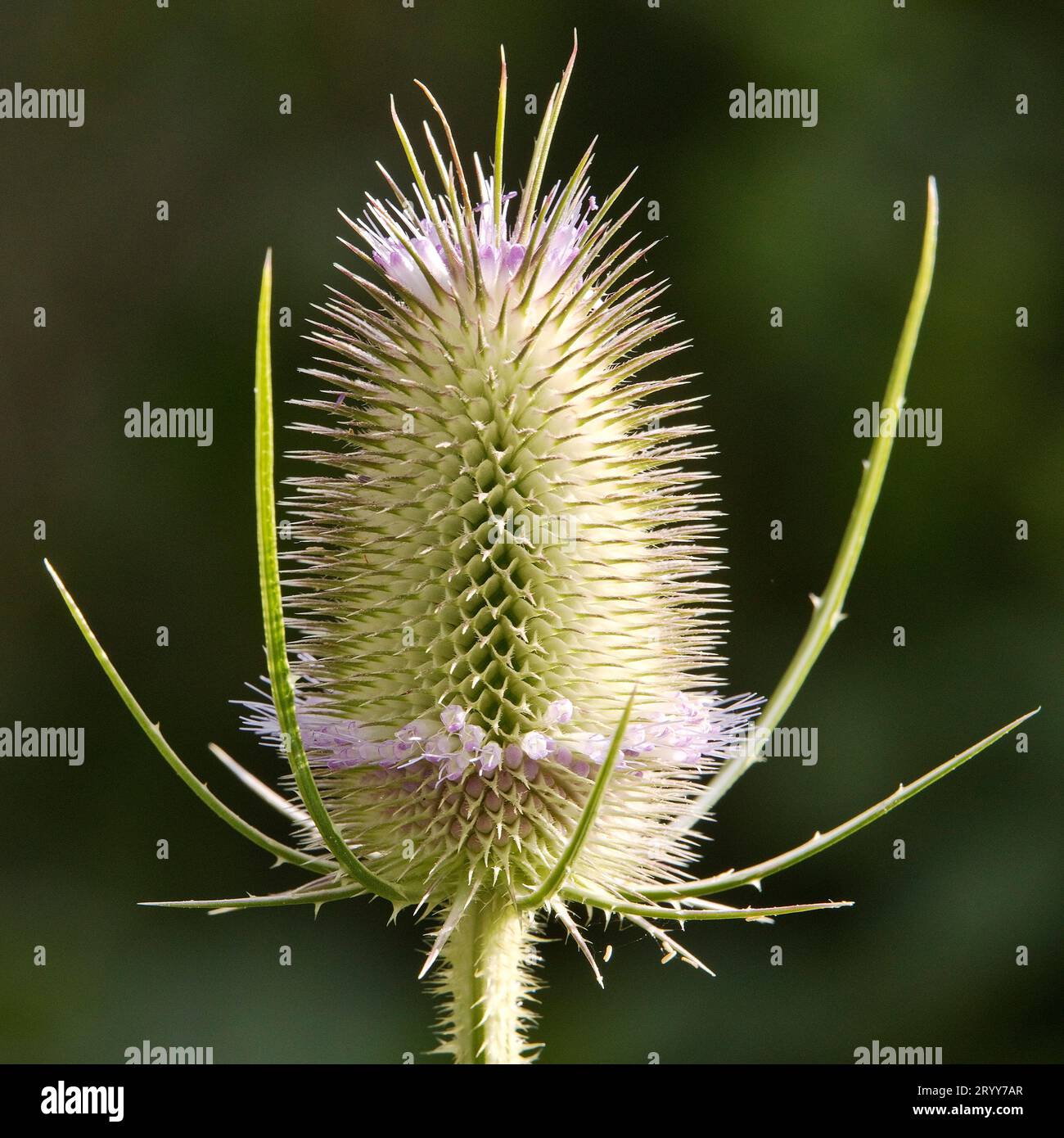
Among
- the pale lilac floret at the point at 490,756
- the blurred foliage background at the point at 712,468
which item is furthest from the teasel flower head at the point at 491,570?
the blurred foliage background at the point at 712,468

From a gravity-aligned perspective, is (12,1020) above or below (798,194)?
below

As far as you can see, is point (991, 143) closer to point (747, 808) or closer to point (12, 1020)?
point (747, 808)

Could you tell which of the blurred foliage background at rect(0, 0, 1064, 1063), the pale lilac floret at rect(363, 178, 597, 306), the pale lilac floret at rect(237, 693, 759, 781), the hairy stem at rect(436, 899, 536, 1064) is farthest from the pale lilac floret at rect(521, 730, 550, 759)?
the blurred foliage background at rect(0, 0, 1064, 1063)

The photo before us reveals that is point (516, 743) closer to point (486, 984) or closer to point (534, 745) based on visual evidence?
point (534, 745)

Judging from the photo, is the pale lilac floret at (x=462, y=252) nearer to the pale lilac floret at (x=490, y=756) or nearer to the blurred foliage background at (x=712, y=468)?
the pale lilac floret at (x=490, y=756)

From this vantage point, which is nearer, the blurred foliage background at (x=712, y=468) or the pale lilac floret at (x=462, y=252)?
the pale lilac floret at (x=462, y=252)

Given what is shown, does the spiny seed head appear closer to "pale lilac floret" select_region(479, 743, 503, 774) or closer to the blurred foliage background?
"pale lilac floret" select_region(479, 743, 503, 774)

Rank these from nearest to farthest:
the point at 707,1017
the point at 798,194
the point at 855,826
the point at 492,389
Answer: the point at 855,826, the point at 492,389, the point at 707,1017, the point at 798,194

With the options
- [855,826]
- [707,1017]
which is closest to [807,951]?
[707,1017]
